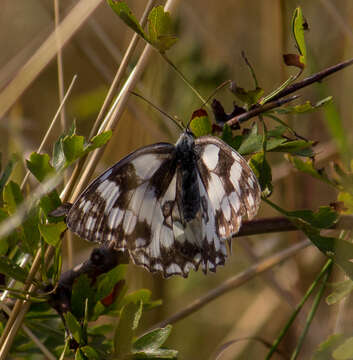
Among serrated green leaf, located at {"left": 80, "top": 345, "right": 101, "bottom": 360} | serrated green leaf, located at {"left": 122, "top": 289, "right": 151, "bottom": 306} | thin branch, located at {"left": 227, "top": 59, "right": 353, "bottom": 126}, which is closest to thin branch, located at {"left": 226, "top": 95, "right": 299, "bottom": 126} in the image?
thin branch, located at {"left": 227, "top": 59, "right": 353, "bottom": 126}

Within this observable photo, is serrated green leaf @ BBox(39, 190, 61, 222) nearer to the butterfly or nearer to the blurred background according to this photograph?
the butterfly

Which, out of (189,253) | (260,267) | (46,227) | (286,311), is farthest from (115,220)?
(286,311)

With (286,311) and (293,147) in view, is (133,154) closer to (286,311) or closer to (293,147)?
(293,147)

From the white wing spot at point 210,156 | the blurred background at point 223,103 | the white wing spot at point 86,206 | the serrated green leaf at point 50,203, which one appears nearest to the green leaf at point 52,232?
the serrated green leaf at point 50,203

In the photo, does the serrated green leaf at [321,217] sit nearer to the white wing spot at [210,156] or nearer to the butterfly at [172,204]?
the butterfly at [172,204]

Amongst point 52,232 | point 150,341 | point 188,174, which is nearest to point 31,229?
point 52,232

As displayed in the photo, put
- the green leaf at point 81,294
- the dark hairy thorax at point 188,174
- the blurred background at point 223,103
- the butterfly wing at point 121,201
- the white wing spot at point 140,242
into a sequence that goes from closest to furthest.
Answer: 1. the green leaf at point 81,294
2. the butterfly wing at point 121,201
3. the white wing spot at point 140,242
4. the dark hairy thorax at point 188,174
5. the blurred background at point 223,103

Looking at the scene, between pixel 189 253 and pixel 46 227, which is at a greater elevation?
pixel 46 227
